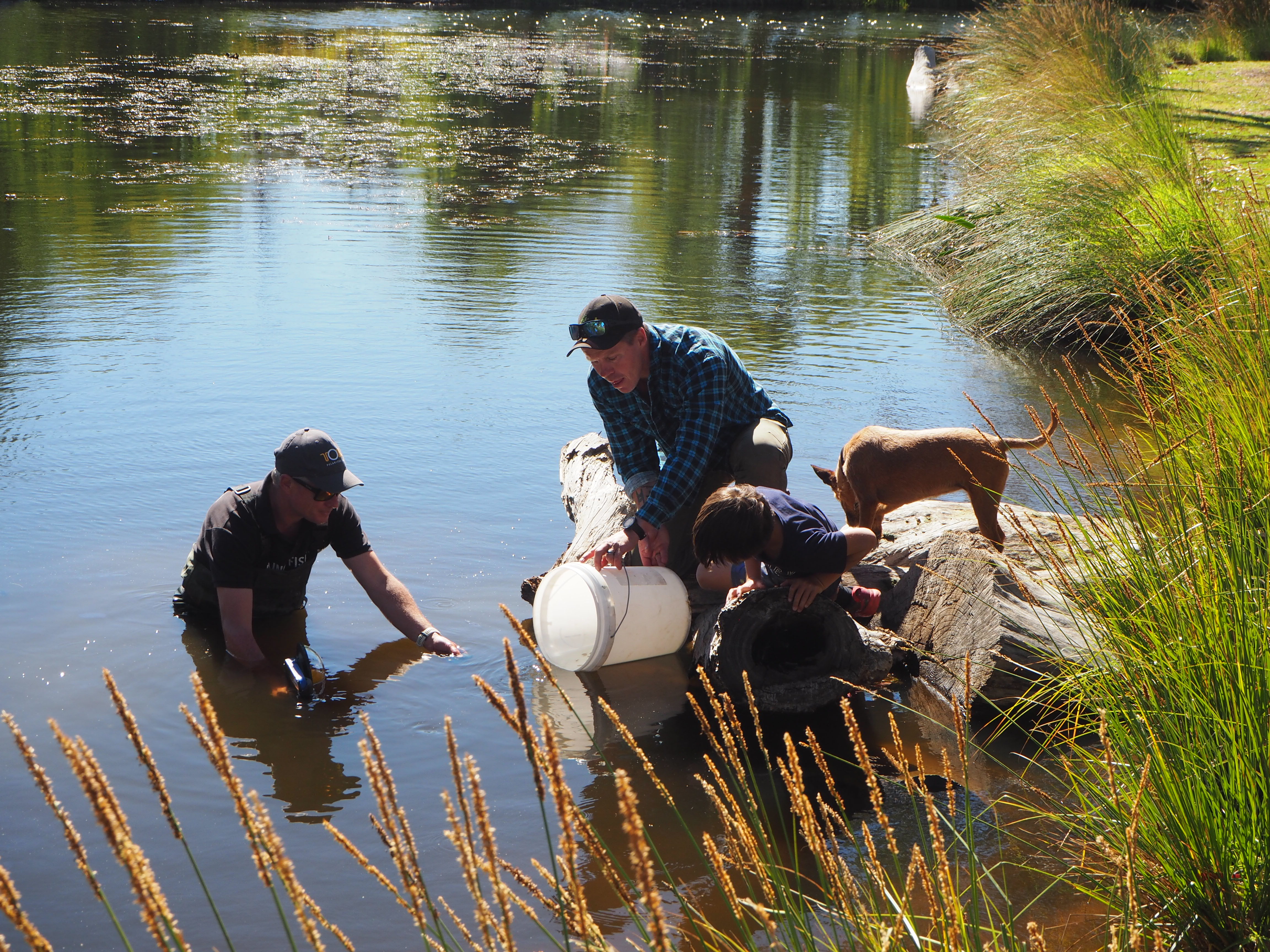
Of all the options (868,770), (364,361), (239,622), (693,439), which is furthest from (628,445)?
(364,361)

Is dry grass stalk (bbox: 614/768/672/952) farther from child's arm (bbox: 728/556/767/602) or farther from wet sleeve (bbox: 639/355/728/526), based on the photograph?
wet sleeve (bbox: 639/355/728/526)

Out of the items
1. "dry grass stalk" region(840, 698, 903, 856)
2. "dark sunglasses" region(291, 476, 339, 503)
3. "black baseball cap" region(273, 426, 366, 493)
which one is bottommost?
"dark sunglasses" region(291, 476, 339, 503)

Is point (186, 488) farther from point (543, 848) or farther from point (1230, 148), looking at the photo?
point (1230, 148)

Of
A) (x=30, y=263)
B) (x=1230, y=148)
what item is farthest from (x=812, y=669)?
(x=1230, y=148)

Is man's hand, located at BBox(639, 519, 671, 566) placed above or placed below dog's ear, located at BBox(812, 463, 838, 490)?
below

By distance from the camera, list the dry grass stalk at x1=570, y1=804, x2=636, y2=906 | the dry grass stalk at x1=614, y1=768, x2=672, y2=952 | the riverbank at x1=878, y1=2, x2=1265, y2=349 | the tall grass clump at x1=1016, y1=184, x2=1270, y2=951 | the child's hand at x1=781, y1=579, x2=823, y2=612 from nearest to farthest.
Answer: the dry grass stalk at x1=614, y1=768, x2=672, y2=952, the dry grass stalk at x1=570, y1=804, x2=636, y2=906, the tall grass clump at x1=1016, y1=184, x2=1270, y2=951, the child's hand at x1=781, y1=579, x2=823, y2=612, the riverbank at x1=878, y1=2, x2=1265, y2=349

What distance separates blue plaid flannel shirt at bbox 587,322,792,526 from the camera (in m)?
5.35

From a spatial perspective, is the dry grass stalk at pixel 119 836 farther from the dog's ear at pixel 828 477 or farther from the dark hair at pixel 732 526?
the dog's ear at pixel 828 477

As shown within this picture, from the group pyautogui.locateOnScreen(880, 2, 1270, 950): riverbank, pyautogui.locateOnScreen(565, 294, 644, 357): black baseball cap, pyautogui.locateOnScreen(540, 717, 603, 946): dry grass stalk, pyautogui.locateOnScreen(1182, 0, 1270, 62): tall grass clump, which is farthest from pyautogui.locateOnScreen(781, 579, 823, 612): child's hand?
pyautogui.locateOnScreen(1182, 0, 1270, 62): tall grass clump

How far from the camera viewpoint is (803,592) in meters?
4.81

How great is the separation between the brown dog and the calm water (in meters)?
1.20

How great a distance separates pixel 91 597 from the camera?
589cm

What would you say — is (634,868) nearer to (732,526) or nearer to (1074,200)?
(732,526)

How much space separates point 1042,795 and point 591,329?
2700 mm
